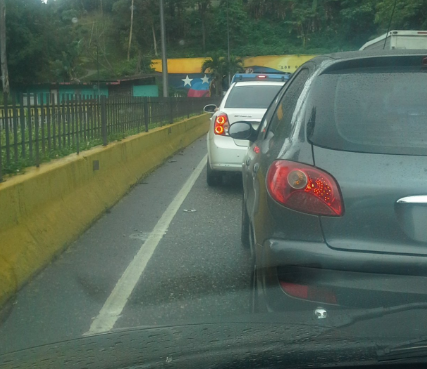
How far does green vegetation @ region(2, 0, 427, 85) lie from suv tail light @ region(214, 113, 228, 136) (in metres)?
45.5

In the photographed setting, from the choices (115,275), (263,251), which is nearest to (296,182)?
(263,251)

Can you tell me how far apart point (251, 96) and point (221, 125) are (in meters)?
0.78

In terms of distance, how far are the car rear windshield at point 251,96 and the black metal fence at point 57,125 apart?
1853 millimetres

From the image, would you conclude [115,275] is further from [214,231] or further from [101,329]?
[214,231]

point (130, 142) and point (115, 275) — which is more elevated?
point (130, 142)

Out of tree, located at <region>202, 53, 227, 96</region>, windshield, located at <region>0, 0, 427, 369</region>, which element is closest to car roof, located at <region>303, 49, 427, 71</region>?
windshield, located at <region>0, 0, 427, 369</region>

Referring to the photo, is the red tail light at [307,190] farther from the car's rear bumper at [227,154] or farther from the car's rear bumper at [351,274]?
the car's rear bumper at [227,154]

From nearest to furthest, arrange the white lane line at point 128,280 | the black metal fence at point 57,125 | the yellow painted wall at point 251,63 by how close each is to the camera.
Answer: the white lane line at point 128,280 < the black metal fence at point 57,125 < the yellow painted wall at point 251,63

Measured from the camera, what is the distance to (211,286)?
561 centimetres

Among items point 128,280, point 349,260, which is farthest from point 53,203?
point 349,260

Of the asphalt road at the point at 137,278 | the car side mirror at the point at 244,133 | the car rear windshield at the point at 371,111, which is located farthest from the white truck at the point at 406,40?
the car rear windshield at the point at 371,111

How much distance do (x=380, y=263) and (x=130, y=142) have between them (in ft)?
25.8

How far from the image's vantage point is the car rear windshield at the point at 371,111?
356cm

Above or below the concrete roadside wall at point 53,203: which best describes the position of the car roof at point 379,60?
above
